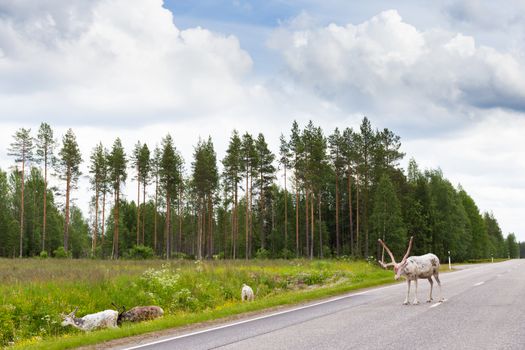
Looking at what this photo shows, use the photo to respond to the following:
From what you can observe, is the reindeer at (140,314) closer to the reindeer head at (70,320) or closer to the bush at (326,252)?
the reindeer head at (70,320)

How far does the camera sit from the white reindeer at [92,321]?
46.3 ft

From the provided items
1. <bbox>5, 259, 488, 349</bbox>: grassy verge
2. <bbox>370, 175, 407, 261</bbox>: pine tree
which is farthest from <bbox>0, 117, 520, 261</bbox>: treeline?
<bbox>5, 259, 488, 349</bbox>: grassy verge

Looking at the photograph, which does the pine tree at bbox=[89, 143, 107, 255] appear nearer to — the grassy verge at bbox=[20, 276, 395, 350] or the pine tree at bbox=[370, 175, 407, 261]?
the pine tree at bbox=[370, 175, 407, 261]

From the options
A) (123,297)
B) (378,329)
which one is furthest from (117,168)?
(378,329)

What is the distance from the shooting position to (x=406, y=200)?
2650 inches

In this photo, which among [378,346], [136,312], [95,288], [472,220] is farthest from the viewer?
[472,220]

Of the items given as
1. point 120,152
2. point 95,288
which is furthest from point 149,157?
point 95,288

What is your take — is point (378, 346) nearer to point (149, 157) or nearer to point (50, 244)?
point (149, 157)

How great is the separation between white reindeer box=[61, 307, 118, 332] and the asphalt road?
386 centimetres

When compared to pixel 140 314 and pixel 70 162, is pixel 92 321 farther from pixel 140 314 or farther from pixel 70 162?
pixel 70 162

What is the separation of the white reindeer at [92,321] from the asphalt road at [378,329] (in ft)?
12.6

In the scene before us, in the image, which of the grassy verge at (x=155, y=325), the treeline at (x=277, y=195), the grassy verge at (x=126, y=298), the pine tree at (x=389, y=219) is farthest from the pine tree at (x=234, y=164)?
the grassy verge at (x=155, y=325)

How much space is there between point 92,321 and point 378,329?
8641 mm

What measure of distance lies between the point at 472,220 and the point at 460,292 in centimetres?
9231
